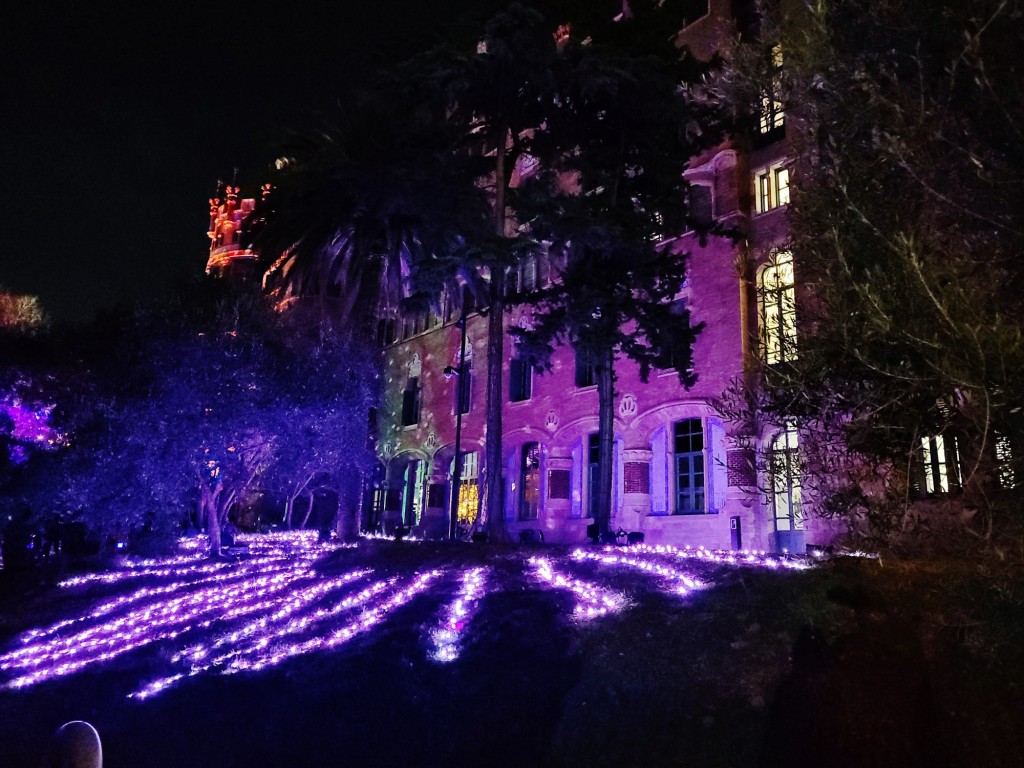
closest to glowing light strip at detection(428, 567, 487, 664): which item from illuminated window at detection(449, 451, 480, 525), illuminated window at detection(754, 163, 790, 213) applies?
illuminated window at detection(754, 163, 790, 213)

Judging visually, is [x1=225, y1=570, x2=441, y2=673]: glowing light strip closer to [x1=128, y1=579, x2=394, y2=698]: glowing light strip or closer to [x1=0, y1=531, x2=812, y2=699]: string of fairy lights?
[x1=0, y1=531, x2=812, y2=699]: string of fairy lights

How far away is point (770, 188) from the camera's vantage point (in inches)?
722

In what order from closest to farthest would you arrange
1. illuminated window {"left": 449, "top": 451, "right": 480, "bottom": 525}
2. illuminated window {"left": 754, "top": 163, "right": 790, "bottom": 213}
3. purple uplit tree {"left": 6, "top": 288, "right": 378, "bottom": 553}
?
illuminated window {"left": 754, "top": 163, "right": 790, "bottom": 213}, purple uplit tree {"left": 6, "top": 288, "right": 378, "bottom": 553}, illuminated window {"left": 449, "top": 451, "right": 480, "bottom": 525}

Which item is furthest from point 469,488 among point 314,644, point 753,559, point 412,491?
point 314,644

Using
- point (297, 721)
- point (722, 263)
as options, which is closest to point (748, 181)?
point (722, 263)

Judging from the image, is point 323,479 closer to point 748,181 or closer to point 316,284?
point 316,284

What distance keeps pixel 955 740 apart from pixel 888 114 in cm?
513

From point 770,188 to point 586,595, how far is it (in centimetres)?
1303

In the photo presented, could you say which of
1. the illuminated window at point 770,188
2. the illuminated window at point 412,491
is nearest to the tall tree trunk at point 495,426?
the illuminated window at point 770,188

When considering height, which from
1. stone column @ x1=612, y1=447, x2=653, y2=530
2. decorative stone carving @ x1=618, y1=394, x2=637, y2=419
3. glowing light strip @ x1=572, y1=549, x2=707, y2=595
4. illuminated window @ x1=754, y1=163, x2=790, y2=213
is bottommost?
glowing light strip @ x1=572, y1=549, x2=707, y2=595

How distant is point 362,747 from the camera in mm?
6508

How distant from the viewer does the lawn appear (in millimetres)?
5398

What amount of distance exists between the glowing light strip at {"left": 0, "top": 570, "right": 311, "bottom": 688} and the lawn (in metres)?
0.08

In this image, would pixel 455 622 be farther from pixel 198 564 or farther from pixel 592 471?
pixel 198 564
